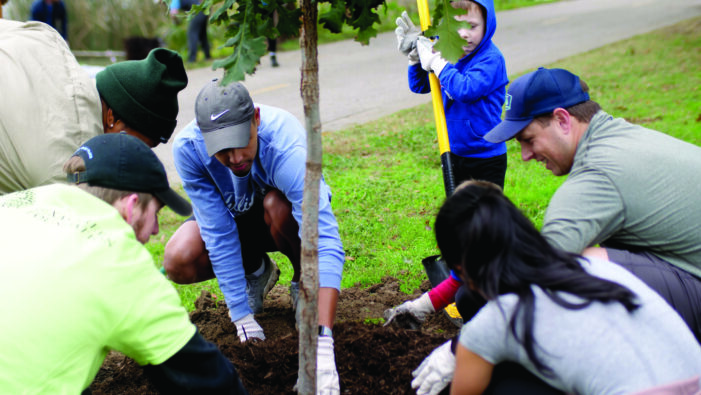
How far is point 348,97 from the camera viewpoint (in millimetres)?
8594

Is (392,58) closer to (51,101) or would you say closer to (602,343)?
(51,101)

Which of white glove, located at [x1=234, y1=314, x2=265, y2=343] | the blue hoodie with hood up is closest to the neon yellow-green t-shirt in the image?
white glove, located at [x1=234, y1=314, x2=265, y2=343]

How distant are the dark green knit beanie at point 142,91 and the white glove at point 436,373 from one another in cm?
143

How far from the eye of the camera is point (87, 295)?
1.43m

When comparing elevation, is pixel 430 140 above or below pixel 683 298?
below

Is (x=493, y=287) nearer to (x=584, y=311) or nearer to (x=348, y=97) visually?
(x=584, y=311)

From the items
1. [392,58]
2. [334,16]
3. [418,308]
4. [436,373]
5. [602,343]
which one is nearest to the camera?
[602,343]

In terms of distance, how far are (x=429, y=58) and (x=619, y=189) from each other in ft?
4.86

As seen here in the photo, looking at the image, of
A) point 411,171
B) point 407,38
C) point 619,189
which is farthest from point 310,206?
point 411,171

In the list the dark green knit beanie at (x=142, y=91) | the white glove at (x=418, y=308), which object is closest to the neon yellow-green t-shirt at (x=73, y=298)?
the dark green knit beanie at (x=142, y=91)

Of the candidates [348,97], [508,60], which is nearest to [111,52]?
[348,97]

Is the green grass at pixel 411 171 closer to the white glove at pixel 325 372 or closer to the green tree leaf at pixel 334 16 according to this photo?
the white glove at pixel 325 372

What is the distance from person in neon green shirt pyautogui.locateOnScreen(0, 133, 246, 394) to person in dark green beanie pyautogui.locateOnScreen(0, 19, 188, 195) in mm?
586

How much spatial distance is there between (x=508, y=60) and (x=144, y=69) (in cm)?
905
